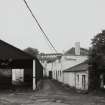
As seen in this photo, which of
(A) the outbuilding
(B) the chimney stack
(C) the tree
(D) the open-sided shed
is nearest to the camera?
(C) the tree

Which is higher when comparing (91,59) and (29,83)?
(91,59)

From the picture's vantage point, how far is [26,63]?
36.0 metres

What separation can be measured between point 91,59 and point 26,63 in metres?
11.8

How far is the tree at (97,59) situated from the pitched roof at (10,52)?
7.03m

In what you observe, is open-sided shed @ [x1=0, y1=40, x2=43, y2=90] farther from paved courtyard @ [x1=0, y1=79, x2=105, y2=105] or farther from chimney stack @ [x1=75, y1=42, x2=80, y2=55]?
chimney stack @ [x1=75, y1=42, x2=80, y2=55]

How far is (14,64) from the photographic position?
116 ft

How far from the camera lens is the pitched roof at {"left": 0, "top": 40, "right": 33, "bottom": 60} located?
30820 mm

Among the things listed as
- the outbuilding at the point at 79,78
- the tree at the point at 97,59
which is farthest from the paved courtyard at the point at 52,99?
the outbuilding at the point at 79,78

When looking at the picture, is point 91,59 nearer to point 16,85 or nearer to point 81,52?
point 16,85

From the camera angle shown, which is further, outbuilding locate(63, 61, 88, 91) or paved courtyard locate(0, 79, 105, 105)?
outbuilding locate(63, 61, 88, 91)

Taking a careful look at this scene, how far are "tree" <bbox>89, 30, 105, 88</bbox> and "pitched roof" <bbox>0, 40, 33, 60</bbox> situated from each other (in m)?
7.03

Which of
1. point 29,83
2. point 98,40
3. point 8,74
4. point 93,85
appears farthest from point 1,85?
point 98,40

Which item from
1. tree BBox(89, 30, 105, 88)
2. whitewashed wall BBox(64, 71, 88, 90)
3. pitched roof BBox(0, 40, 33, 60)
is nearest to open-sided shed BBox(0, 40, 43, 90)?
pitched roof BBox(0, 40, 33, 60)

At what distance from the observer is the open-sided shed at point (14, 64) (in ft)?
101
